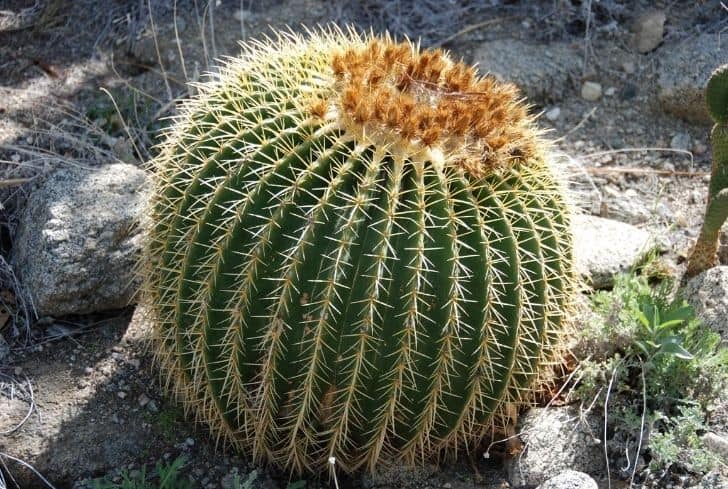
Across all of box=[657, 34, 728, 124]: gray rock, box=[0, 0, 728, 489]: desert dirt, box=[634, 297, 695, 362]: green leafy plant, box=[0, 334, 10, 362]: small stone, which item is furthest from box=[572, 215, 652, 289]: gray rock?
box=[0, 334, 10, 362]: small stone

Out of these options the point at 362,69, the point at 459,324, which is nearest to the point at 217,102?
the point at 362,69

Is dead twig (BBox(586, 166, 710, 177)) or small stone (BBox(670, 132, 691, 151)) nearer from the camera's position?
dead twig (BBox(586, 166, 710, 177))

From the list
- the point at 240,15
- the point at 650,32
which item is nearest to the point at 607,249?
the point at 650,32

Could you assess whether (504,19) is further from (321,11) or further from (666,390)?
(666,390)

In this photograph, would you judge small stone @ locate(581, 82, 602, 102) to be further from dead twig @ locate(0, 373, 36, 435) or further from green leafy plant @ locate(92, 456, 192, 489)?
dead twig @ locate(0, 373, 36, 435)

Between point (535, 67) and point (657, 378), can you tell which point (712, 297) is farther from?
point (535, 67)

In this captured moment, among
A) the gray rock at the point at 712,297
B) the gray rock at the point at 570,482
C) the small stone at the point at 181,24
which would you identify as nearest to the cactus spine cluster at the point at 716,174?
the gray rock at the point at 712,297
